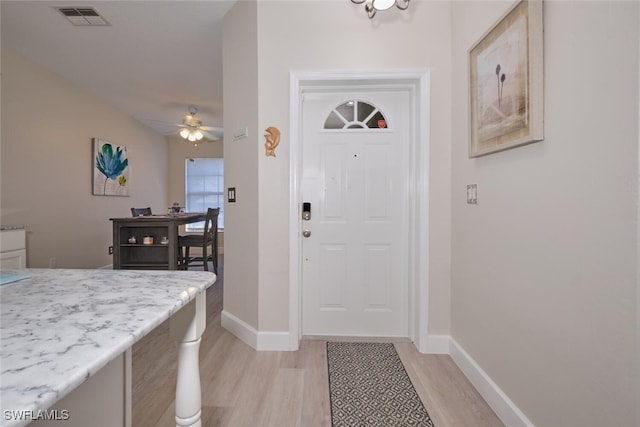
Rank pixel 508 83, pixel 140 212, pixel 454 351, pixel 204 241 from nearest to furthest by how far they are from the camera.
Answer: pixel 508 83 < pixel 454 351 < pixel 204 241 < pixel 140 212

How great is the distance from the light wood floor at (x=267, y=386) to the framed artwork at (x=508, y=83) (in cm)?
137

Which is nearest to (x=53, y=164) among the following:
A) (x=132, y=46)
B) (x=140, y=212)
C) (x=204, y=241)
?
(x=140, y=212)

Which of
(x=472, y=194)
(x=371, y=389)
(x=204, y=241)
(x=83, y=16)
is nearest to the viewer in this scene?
(x=371, y=389)

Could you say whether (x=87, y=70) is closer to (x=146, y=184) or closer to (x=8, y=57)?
(x=8, y=57)

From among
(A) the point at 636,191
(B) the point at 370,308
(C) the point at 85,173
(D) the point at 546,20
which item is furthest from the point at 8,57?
(A) the point at 636,191

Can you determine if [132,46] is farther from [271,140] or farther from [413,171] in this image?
[413,171]

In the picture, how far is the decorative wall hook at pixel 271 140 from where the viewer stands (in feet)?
6.93

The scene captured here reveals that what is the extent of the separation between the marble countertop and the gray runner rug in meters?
1.12

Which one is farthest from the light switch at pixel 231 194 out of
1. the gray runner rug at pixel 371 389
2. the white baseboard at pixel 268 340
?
the gray runner rug at pixel 371 389

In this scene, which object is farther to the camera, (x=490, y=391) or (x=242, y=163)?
(x=242, y=163)

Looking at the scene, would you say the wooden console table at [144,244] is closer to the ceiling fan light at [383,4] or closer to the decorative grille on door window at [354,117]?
the decorative grille on door window at [354,117]

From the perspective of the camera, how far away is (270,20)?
212cm

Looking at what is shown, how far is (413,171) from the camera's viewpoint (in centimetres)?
221

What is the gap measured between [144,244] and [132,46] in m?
2.17
